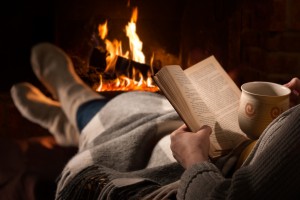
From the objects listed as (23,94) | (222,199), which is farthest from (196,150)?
(23,94)

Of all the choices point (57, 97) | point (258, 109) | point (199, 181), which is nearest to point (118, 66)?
point (57, 97)

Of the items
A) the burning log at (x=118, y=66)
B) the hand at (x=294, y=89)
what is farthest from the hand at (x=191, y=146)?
the burning log at (x=118, y=66)

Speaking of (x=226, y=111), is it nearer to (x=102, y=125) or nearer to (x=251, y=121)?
(x=251, y=121)

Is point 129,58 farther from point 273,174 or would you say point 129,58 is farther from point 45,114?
point 273,174

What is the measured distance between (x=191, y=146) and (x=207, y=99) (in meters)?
0.17

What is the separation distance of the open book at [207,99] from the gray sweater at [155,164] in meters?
0.06

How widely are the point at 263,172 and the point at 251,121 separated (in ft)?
0.74

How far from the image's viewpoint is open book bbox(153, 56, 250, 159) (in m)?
0.75

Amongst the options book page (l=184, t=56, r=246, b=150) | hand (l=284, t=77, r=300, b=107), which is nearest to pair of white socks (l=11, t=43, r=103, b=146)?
book page (l=184, t=56, r=246, b=150)

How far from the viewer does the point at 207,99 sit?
85cm

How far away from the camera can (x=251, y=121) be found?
784 mm

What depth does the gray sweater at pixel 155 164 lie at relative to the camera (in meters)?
0.56

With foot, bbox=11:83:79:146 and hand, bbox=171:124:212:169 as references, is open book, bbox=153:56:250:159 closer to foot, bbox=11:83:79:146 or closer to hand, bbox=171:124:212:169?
hand, bbox=171:124:212:169

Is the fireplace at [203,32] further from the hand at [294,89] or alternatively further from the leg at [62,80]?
the hand at [294,89]
